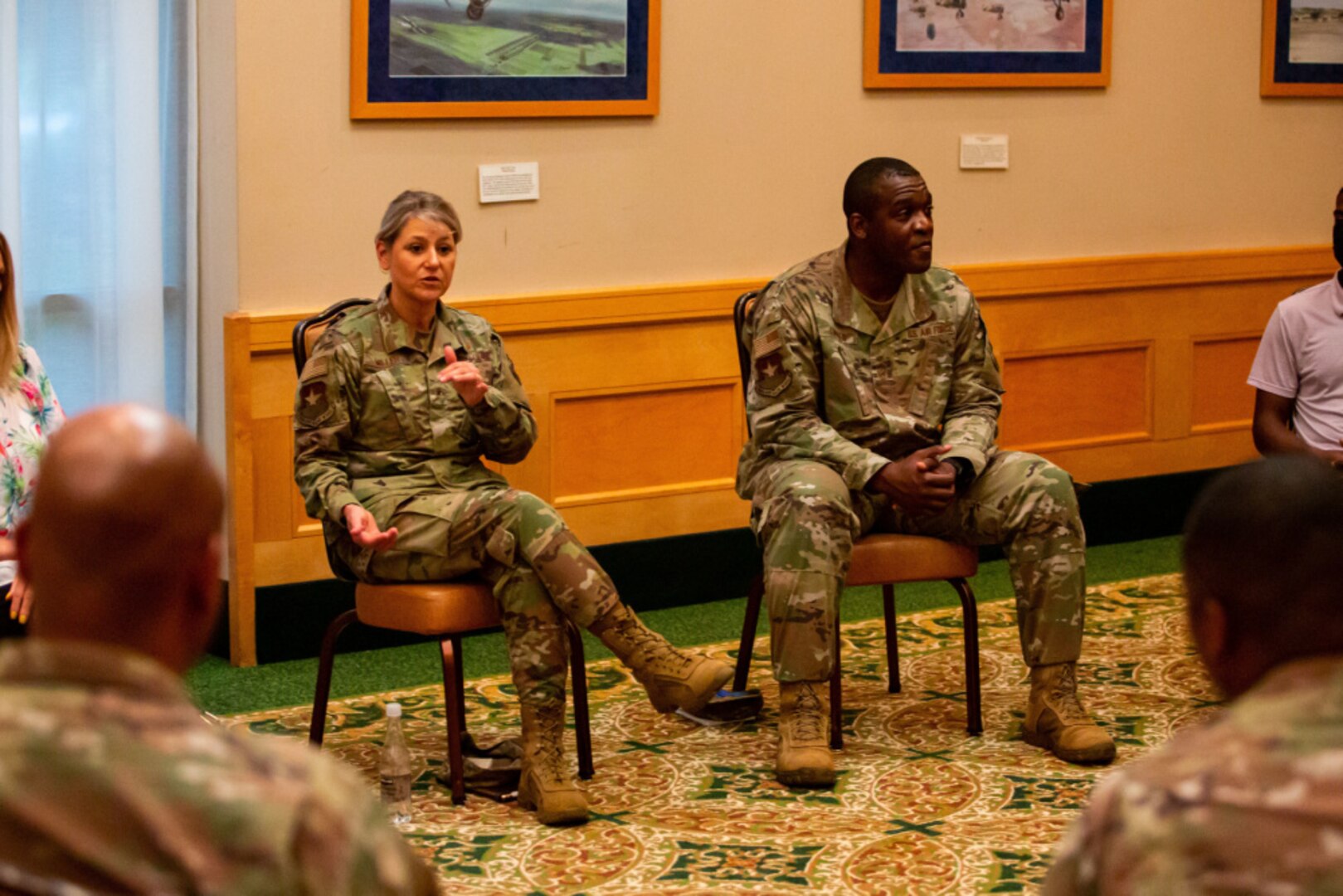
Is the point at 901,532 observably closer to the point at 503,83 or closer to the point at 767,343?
the point at 767,343

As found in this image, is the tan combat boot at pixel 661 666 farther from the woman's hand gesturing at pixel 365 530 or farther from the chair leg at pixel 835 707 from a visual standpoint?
the woman's hand gesturing at pixel 365 530

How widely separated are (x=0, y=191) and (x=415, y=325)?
1240mm

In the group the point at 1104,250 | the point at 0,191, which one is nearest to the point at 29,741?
the point at 0,191

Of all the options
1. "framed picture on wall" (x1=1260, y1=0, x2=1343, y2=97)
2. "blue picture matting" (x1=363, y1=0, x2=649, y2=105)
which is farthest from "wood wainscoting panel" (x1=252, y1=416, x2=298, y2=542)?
"framed picture on wall" (x1=1260, y1=0, x2=1343, y2=97)

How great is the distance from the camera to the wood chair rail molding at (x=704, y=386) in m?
4.73

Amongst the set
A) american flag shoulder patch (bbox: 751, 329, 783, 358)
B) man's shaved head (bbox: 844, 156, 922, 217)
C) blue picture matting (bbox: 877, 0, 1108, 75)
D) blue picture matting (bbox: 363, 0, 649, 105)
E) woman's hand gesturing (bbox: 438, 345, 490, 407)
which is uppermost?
blue picture matting (bbox: 877, 0, 1108, 75)

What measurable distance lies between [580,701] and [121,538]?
2577mm

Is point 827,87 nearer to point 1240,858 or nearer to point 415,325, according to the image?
point 415,325

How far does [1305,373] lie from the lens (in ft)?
14.3

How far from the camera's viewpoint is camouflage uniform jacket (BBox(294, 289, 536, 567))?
3807 mm

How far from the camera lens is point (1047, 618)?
4070mm

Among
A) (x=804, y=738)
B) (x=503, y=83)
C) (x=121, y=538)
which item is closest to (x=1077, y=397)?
(x=503, y=83)

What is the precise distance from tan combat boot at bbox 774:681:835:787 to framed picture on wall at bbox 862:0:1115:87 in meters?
2.37

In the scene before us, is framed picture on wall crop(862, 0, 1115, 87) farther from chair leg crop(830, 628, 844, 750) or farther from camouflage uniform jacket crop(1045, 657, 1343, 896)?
camouflage uniform jacket crop(1045, 657, 1343, 896)
